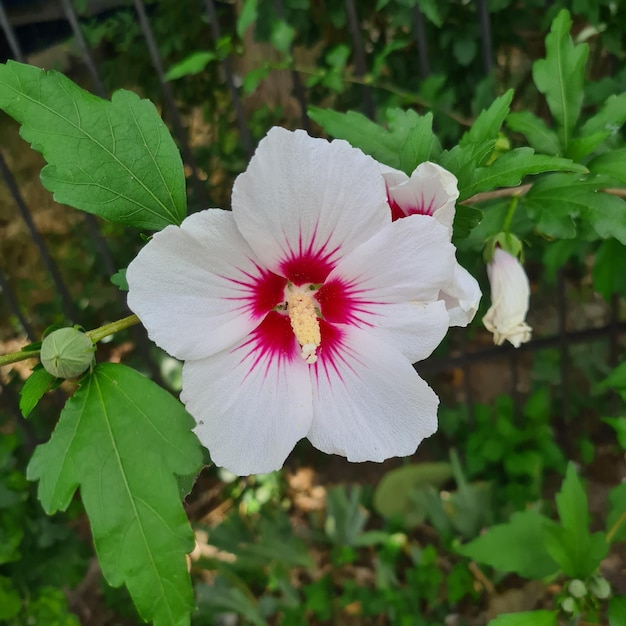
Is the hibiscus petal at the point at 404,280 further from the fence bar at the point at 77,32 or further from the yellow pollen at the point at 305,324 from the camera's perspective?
the fence bar at the point at 77,32

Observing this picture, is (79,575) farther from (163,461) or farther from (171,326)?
(171,326)

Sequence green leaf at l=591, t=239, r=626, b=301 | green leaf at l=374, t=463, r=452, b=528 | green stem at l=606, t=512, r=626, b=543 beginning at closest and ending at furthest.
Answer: green stem at l=606, t=512, r=626, b=543
green leaf at l=591, t=239, r=626, b=301
green leaf at l=374, t=463, r=452, b=528

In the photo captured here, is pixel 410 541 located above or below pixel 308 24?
below

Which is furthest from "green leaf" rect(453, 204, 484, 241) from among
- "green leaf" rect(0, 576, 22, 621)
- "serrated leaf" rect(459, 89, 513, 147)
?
"green leaf" rect(0, 576, 22, 621)

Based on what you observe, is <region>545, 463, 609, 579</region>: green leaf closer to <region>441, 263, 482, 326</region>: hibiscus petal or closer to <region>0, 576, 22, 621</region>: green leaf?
<region>441, 263, 482, 326</region>: hibiscus petal

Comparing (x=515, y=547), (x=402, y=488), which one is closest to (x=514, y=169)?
(x=515, y=547)

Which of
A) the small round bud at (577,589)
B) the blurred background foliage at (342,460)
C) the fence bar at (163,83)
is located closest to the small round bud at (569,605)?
the small round bud at (577,589)

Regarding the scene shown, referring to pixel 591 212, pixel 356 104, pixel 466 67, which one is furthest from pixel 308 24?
pixel 591 212
